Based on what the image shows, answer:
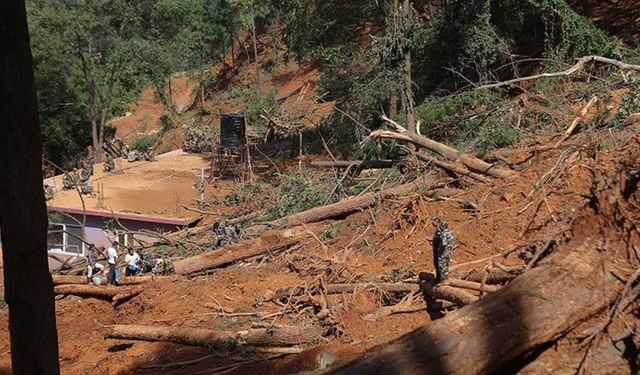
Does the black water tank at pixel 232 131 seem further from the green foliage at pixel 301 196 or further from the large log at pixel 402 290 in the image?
the large log at pixel 402 290

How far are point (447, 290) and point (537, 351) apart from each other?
1369 mm

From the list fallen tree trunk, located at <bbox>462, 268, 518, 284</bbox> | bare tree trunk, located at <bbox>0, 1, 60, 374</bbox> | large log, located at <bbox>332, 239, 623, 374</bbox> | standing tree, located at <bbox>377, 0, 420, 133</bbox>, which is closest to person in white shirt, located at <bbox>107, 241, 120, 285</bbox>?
fallen tree trunk, located at <bbox>462, 268, 518, 284</bbox>

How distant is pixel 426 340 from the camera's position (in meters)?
3.79

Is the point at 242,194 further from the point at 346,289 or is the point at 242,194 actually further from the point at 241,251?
the point at 346,289

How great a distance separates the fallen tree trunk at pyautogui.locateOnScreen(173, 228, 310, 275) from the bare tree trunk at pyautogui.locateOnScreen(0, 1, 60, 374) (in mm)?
5922

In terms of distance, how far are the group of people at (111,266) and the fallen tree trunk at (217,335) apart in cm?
213

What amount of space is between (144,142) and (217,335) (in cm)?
3072

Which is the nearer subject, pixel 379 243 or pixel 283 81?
pixel 379 243

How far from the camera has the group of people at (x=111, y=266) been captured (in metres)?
9.20

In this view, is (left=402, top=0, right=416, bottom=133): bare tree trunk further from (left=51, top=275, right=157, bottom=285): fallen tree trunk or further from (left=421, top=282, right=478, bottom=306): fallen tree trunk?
(left=421, top=282, right=478, bottom=306): fallen tree trunk

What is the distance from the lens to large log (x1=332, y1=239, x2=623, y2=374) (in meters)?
3.69

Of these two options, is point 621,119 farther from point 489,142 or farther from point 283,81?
point 283,81

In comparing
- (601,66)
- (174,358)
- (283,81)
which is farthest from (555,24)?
(283,81)

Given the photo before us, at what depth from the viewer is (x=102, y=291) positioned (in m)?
8.74
